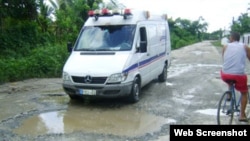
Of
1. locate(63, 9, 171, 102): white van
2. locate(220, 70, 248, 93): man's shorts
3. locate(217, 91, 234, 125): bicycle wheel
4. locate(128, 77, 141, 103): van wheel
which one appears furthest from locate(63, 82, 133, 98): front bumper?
locate(220, 70, 248, 93): man's shorts

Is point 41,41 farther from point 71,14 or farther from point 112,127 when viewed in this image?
point 112,127

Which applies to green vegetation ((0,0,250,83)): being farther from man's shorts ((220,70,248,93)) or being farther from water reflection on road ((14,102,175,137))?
man's shorts ((220,70,248,93))

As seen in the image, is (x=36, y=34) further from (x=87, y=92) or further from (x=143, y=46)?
(x=87, y=92)

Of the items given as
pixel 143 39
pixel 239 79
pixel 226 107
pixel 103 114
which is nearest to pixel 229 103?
pixel 226 107

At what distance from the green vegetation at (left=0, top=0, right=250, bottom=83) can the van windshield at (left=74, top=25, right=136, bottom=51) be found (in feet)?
16.8

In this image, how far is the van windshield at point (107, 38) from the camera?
29.9 ft

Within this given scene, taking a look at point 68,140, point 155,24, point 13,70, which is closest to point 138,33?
point 155,24

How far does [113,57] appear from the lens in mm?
8641

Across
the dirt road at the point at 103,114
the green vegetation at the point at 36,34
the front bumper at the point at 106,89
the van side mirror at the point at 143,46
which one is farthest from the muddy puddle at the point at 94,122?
the green vegetation at the point at 36,34

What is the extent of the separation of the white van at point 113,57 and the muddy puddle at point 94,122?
0.54 m

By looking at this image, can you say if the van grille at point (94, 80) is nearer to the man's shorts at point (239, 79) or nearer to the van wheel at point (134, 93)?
the van wheel at point (134, 93)

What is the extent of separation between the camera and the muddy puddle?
672cm

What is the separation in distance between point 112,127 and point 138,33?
337 centimetres

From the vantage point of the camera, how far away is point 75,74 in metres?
8.39
